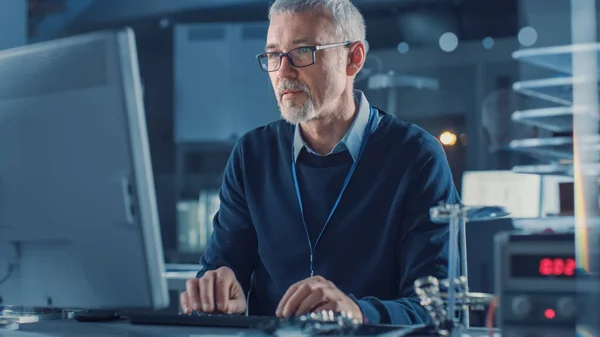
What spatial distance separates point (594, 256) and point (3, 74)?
2.82 feet

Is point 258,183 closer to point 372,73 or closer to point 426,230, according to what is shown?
point 426,230

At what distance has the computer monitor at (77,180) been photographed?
105cm

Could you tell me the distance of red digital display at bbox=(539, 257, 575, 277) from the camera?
1.00 m

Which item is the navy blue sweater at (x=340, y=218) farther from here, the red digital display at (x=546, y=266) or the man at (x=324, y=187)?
the red digital display at (x=546, y=266)

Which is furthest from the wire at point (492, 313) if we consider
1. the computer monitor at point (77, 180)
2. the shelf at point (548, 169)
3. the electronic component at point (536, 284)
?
the shelf at point (548, 169)

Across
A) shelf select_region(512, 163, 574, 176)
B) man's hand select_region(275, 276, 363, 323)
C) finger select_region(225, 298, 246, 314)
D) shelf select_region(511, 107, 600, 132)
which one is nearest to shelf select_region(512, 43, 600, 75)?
shelf select_region(511, 107, 600, 132)

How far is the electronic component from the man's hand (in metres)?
0.29

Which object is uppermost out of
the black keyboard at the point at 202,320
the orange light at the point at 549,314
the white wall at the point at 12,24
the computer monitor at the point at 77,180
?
the white wall at the point at 12,24

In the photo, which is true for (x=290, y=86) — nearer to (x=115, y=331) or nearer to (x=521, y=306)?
(x=115, y=331)

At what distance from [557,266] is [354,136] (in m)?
0.75

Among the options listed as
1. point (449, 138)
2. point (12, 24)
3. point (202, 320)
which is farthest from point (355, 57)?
point (449, 138)

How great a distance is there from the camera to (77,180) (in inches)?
43.7

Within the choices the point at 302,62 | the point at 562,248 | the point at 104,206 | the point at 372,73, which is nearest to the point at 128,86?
the point at 104,206

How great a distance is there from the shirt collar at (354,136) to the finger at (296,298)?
1.61ft
